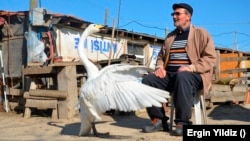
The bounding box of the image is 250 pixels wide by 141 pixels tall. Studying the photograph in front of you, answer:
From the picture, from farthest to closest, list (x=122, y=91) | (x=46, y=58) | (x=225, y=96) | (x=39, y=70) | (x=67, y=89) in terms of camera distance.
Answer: (x=225, y=96) → (x=46, y=58) → (x=39, y=70) → (x=67, y=89) → (x=122, y=91)

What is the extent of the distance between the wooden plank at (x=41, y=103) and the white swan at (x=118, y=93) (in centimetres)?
301

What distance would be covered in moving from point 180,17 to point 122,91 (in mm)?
1254

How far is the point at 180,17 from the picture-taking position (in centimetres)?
483

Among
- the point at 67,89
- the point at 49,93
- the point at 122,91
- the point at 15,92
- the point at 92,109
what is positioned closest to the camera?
the point at 122,91

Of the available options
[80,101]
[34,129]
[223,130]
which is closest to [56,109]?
[34,129]

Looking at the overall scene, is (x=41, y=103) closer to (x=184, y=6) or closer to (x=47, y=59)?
(x=47, y=59)

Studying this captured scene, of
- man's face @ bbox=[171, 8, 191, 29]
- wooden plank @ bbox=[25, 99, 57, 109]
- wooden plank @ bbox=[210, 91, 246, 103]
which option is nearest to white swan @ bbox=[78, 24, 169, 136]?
man's face @ bbox=[171, 8, 191, 29]

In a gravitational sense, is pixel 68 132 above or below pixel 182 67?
below

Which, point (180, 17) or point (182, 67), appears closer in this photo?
point (182, 67)

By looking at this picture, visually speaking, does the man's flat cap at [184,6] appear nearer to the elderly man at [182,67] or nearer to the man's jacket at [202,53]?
the elderly man at [182,67]

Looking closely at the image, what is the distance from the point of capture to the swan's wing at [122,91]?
4.30 m

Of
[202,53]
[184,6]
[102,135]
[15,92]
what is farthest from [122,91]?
[15,92]

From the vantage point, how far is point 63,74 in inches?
301

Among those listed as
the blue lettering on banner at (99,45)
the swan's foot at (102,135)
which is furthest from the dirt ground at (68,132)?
the blue lettering on banner at (99,45)
